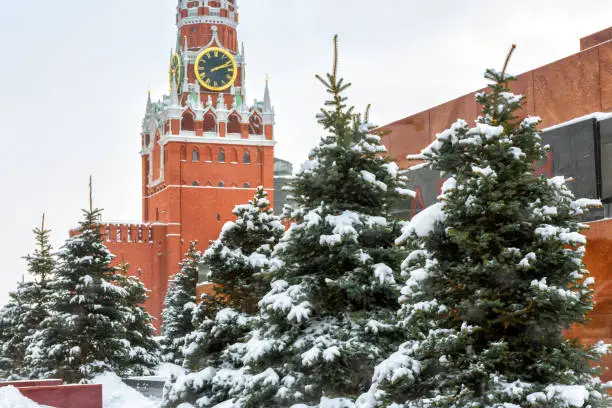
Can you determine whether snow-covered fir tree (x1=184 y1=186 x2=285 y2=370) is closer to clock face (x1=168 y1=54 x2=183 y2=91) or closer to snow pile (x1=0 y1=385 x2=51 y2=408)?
snow pile (x1=0 y1=385 x2=51 y2=408)

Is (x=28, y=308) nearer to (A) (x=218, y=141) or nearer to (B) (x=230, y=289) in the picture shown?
(B) (x=230, y=289)

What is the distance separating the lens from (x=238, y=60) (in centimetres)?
7631

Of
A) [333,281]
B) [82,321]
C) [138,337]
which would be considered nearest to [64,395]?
[82,321]

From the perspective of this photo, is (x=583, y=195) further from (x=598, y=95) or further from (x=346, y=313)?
(x=346, y=313)

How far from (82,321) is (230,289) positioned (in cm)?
899

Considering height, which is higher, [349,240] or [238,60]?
[238,60]

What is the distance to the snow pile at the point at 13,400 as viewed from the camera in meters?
15.3

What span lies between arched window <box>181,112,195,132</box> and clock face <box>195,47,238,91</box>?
3210 millimetres

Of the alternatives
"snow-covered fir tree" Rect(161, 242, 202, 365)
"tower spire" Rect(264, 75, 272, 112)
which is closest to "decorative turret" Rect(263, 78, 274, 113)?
"tower spire" Rect(264, 75, 272, 112)

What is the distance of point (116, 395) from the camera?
2423cm

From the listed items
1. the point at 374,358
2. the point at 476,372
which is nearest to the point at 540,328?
the point at 476,372

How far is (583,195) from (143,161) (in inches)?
2747

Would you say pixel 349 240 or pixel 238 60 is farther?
pixel 238 60

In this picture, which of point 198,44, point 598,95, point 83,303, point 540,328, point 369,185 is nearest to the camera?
point 540,328
